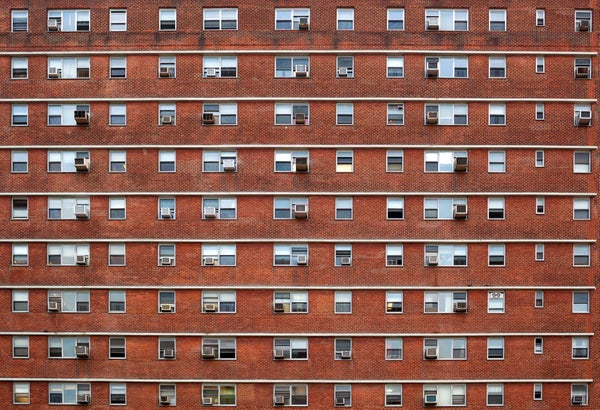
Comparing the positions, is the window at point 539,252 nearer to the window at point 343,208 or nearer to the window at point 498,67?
the window at point 498,67

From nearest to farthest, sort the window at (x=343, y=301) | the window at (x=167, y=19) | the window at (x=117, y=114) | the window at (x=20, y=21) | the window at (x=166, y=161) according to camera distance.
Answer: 1. the window at (x=343, y=301)
2. the window at (x=166, y=161)
3. the window at (x=117, y=114)
4. the window at (x=167, y=19)
5. the window at (x=20, y=21)

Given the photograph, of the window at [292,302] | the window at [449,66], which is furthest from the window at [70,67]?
the window at [449,66]

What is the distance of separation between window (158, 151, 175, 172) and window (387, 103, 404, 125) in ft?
35.3

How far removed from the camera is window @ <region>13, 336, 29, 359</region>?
26.3 m

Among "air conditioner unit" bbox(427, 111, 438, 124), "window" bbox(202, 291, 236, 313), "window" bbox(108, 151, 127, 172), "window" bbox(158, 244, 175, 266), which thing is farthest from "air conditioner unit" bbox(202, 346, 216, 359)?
"air conditioner unit" bbox(427, 111, 438, 124)

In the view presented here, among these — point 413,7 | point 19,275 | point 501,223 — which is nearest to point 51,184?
point 19,275

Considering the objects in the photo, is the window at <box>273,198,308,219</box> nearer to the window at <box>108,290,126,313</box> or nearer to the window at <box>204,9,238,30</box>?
the window at <box>108,290,126,313</box>

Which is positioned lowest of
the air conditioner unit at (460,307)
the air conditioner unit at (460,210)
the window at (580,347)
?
the window at (580,347)

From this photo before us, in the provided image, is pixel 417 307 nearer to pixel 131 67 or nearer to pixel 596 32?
pixel 596 32

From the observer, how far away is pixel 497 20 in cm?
2705

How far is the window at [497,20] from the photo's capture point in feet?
88.7

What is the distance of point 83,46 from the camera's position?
88.7ft

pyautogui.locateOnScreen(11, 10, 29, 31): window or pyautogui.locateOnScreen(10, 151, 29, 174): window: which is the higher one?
pyautogui.locateOnScreen(11, 10, 29, 31): window

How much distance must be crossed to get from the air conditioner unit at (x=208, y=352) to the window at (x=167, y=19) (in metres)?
15.8
